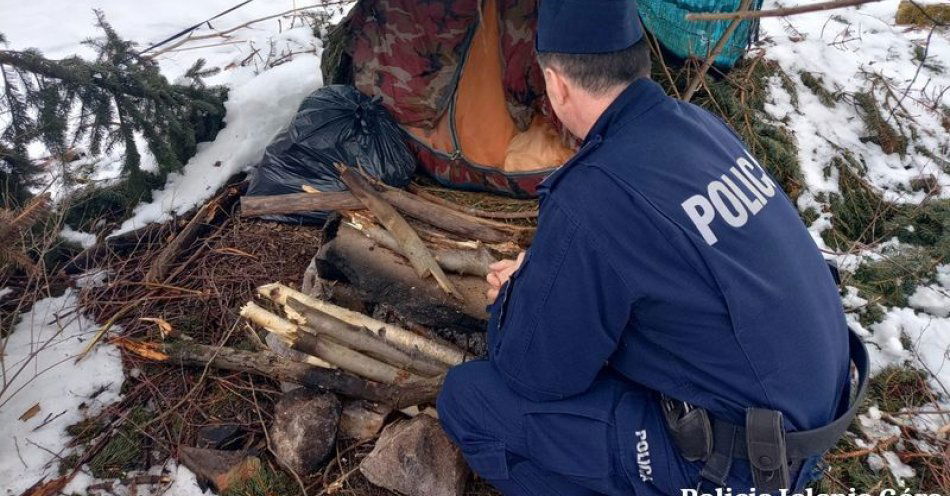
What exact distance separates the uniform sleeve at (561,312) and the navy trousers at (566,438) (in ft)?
0.29

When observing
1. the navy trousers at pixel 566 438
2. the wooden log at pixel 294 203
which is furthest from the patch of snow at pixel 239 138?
the navy trousers at pixel 566 438

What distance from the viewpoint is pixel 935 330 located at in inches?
117

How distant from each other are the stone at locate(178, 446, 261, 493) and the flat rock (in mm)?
471

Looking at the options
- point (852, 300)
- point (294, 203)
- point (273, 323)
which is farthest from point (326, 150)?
point (852, 300)

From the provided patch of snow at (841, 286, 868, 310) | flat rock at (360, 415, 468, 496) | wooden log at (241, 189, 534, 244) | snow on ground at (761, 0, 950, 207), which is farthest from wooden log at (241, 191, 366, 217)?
snow on ground at (761, 0, 950, 207)

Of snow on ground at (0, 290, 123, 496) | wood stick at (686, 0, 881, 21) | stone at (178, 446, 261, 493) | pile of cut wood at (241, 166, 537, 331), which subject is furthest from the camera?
pile of cut wood at (241, 166, 537, 331)

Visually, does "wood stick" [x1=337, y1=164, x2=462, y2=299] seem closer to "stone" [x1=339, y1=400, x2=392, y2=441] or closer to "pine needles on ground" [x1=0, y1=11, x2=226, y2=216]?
"stone" [x1=339, y1=400, x2=392, y2=441]

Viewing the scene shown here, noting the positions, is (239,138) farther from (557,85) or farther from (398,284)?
(557,85)

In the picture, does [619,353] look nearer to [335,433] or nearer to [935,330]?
[335,433]

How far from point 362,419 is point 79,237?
216 cm

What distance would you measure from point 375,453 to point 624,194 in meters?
1.49

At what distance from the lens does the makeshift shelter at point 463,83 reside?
3602mm

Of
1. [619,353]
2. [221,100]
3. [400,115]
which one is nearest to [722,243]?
[619,353]

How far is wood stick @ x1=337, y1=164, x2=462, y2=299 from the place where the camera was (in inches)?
107
